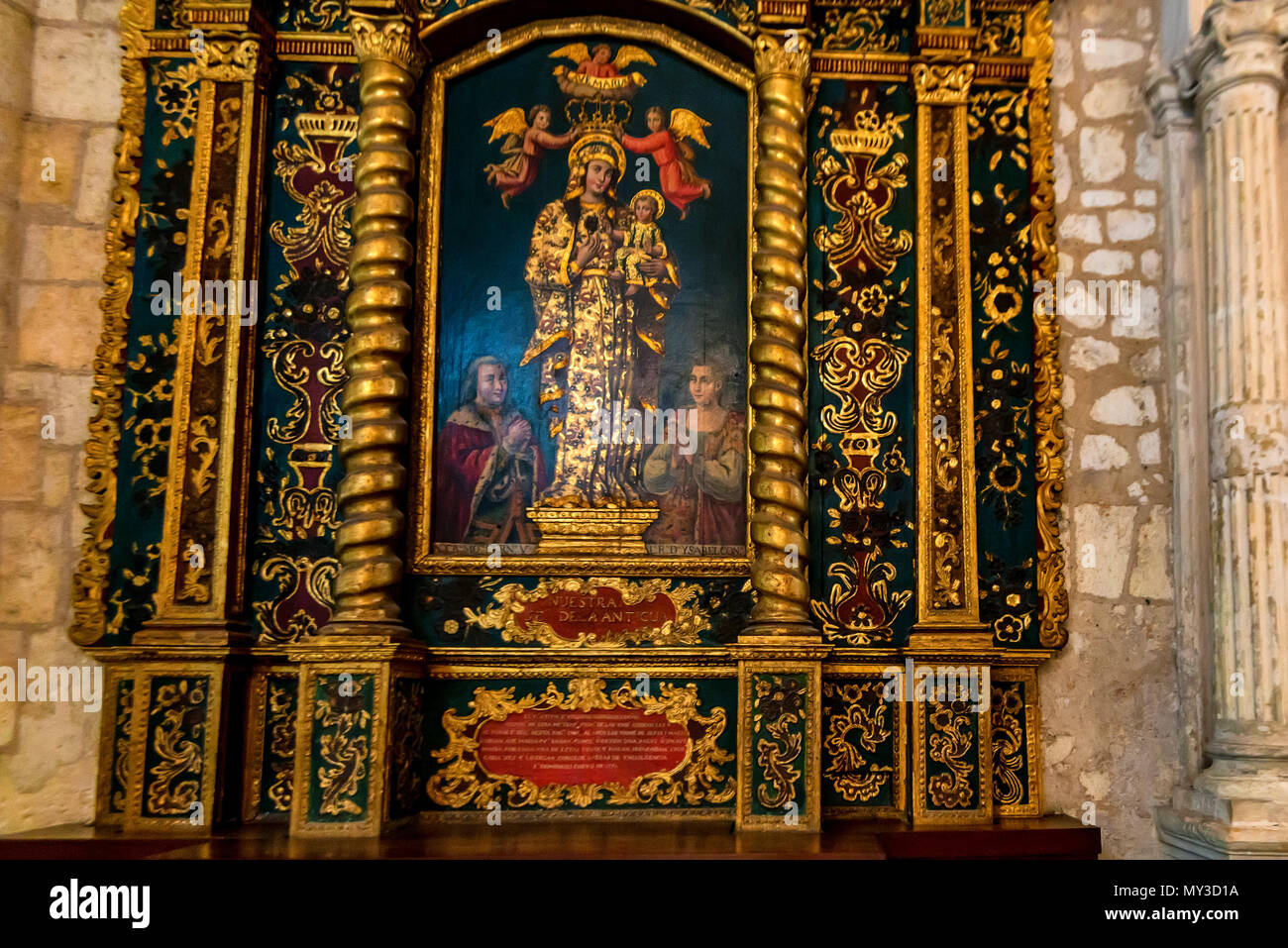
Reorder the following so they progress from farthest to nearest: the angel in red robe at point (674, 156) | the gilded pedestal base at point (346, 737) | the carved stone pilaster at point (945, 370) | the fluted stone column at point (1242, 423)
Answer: the angel in red robe at point (674, 156), the carved stone pilaster at point (945, 370), the fluted stone column at point (1242, 423), the gilded pedestal base at point (346, 737)

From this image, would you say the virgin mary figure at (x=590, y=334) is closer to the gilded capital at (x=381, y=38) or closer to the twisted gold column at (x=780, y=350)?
the twisted gold column at (x=780, y=350)

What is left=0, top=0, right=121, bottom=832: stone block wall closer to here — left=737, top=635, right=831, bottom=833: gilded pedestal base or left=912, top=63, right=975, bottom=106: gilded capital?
left=737, top=635, right=831, bottom=833: gilded pedestal base

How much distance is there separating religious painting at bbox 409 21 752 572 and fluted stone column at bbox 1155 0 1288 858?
82.4 inches

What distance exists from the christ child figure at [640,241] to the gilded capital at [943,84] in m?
1.36

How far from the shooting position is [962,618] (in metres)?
4.89

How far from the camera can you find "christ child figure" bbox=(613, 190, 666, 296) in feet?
17.2

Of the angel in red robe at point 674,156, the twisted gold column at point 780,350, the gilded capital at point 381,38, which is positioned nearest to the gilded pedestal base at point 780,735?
the twisted gold column at point 780,350

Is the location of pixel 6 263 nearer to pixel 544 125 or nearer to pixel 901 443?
pixel 544 125

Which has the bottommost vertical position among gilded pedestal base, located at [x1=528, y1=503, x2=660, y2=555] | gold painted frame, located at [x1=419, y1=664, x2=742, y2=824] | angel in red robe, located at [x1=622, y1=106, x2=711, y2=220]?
gold painted frame, located at [x1=419, y1=664, x2=742, y2=824]

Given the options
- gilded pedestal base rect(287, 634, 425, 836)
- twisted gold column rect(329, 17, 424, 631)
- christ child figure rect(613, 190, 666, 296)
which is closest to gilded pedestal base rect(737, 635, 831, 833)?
gilded pedestal base rect(287, 634, 425, 836)

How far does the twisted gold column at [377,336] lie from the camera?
15.5 feet

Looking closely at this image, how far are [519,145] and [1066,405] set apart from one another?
9.58ft
